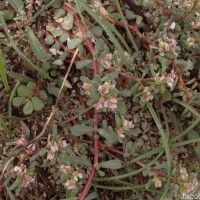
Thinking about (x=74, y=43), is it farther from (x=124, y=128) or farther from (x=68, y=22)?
(x=124, y=128)

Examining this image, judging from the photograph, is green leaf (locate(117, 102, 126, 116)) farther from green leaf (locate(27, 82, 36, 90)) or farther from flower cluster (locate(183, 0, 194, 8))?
flower cluster (locate(183, 0, 194, 8))

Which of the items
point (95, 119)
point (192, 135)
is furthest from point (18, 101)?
point (192, 135)

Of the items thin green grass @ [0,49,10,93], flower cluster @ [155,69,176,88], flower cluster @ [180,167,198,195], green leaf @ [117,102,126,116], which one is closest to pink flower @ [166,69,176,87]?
flower cluster @ [155,69,176,88]

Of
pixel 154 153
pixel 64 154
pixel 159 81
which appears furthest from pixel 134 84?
pixel 64 154

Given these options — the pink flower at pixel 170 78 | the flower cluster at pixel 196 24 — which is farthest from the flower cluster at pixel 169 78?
the flower cluster at pixel 196 24

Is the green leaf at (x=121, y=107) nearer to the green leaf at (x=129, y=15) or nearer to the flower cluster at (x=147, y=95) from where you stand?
the flower cluster at (x=147, y=95)

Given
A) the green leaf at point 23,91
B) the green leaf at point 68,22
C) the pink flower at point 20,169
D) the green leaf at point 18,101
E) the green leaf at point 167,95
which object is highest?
the green leaf at point 68,22
